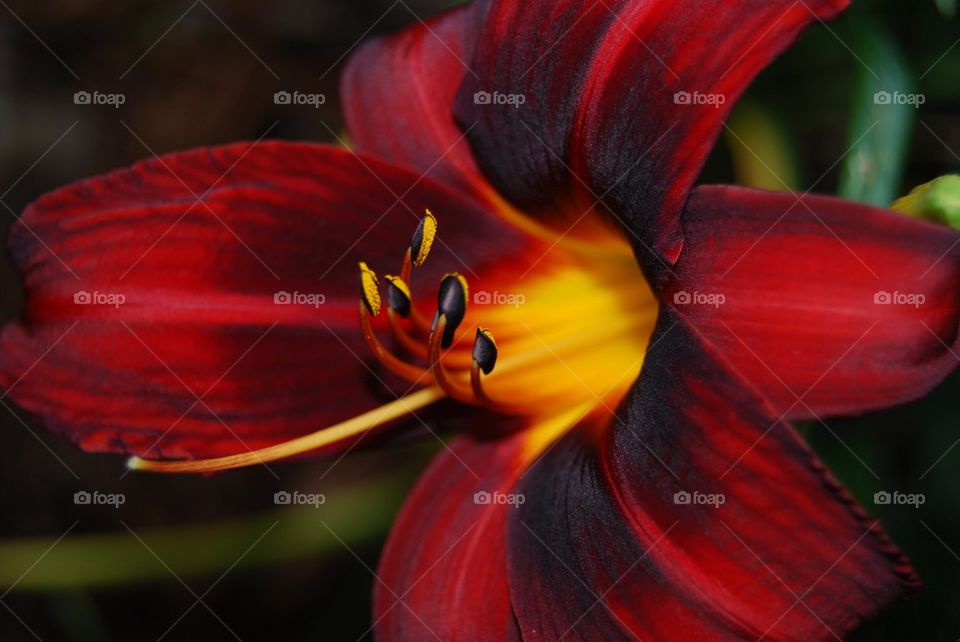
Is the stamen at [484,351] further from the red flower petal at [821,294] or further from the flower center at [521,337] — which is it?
the red flower petal at [821,294]

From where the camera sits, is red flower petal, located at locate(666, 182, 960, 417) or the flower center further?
the flower center

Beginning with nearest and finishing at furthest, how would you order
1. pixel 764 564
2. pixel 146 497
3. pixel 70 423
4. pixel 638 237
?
1. pixel 764 564
2. pixel 638 237
3. pixel 70 423
4. pixel 146 497

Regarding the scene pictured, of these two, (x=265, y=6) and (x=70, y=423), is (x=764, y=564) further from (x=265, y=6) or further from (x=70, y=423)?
(x=265, y=6)

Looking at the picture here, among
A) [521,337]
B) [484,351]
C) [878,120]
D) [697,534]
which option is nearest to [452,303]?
[484,351]

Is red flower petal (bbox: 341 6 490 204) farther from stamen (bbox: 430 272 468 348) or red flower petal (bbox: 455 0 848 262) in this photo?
stamen (bbox: 430 272 468 348)

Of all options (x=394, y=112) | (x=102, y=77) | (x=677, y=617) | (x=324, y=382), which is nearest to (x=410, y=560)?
(x=324, y=382)

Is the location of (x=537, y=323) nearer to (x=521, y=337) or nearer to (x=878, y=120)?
(x=521, y=337)

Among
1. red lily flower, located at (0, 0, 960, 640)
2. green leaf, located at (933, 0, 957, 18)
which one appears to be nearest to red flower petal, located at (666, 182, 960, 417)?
red lily flower, located at (0, 0, 960, 640)
